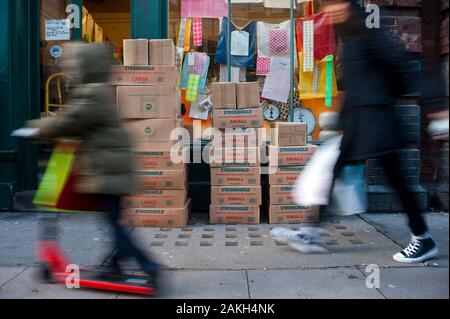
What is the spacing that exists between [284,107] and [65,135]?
4246 mm

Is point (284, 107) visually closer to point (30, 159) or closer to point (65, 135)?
point (30, 159)

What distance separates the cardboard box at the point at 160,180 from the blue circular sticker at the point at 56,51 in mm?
2628

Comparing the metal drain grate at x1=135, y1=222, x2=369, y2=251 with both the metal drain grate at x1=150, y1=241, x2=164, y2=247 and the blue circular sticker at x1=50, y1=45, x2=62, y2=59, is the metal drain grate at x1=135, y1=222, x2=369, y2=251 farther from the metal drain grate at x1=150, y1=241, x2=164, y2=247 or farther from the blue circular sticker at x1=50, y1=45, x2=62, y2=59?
the blue circular sticker at x1=50, y1=45, x2=62, y2=59

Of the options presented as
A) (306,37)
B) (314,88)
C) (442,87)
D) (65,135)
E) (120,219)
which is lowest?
(120,219)

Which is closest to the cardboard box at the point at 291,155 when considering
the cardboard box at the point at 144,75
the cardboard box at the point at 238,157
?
the cardboard box at the point at 238,157

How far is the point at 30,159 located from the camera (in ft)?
22.6

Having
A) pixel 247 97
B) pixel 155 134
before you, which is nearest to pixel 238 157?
pixel 247 97

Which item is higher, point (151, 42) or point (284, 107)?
point (151, 42)

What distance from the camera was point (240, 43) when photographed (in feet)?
23.4

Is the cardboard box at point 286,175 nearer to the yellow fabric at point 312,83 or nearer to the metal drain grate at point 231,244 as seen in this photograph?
the metal drain grate at point 231,244

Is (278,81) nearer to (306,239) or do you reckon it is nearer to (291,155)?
(291,155)

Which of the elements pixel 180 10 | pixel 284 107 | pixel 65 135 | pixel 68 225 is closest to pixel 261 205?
pixel 284 107

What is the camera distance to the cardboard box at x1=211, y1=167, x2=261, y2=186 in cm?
599

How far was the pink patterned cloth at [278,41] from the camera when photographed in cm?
711
